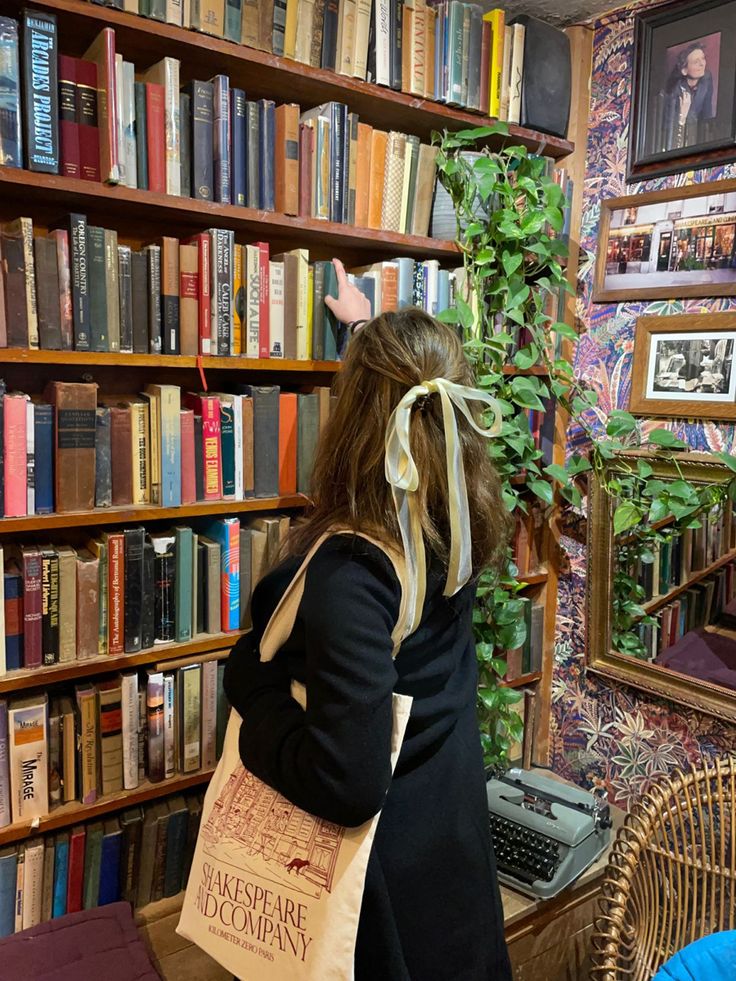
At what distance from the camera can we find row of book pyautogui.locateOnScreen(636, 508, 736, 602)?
5.86 feet

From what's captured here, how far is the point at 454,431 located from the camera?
102 cm

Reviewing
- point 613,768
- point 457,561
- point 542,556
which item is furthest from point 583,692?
point 457,561

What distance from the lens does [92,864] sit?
153cm

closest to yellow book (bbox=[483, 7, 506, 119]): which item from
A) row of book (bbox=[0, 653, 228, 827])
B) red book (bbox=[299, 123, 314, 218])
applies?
red book (bbox=[299, 123, 314, 218])

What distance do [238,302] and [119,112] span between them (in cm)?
41

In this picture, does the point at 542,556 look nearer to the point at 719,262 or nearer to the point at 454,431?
the point at 719,262

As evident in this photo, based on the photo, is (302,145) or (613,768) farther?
(613,768)

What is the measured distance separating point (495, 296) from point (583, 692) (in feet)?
3.76

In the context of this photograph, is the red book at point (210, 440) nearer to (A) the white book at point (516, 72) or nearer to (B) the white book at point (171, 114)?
(B) the white book at point (171, 114)

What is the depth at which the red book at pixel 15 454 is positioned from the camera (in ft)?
4.39

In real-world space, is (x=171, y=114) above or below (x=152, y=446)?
above

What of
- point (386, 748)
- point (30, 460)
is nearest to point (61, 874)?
point (30, 460)

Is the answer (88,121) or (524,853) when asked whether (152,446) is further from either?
(524,853)

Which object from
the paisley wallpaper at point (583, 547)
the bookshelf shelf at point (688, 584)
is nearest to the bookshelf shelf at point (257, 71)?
the paisley wallpaper at point (583, 547)
